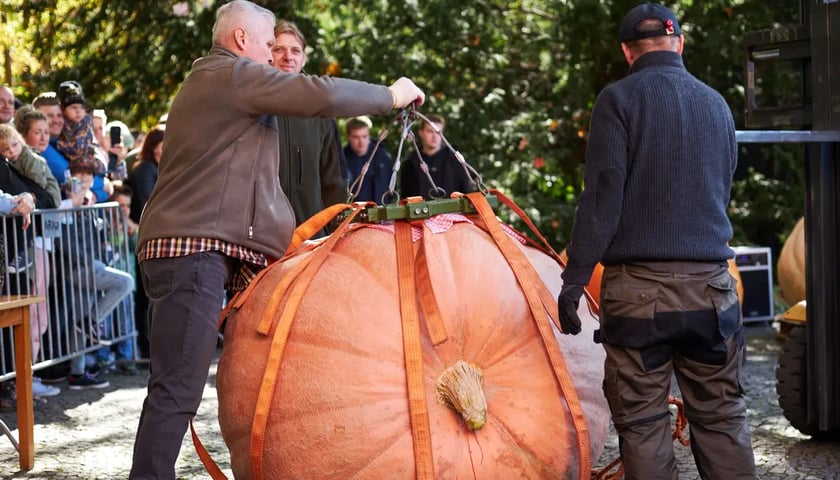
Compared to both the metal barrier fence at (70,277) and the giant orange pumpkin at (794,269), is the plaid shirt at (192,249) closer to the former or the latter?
the metal barrier fence at (70,277)

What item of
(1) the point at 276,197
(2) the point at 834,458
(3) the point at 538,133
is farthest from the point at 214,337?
(3) the point at 538,133

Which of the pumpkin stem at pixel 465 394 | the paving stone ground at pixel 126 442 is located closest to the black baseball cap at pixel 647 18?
the pumpkin stem at pixel 465 394

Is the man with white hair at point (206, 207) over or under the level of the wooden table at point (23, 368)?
over

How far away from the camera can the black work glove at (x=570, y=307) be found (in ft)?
13.2

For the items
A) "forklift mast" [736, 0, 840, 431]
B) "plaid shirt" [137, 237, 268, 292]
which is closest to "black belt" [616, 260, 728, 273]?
"plaid shirt" [137, 237, 268, 292]

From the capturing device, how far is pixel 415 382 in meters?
3.87

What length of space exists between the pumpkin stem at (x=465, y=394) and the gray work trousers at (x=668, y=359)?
54 cm

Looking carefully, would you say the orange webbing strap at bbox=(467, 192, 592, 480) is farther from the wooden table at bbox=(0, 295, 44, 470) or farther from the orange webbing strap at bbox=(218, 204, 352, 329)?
the wooden table at bbox=(0, 295, 44, 470)

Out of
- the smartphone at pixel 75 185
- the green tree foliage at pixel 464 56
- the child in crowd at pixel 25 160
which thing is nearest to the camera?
the child in crowd at pixel 25 160

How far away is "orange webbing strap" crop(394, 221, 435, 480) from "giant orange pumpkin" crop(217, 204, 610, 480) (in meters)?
0.02

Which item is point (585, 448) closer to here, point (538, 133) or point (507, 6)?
point (538, 133)

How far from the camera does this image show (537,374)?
4047mm

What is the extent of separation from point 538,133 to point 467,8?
166 centimetres

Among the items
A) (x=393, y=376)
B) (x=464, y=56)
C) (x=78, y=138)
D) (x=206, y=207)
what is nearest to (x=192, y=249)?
(x=206, y=207)
